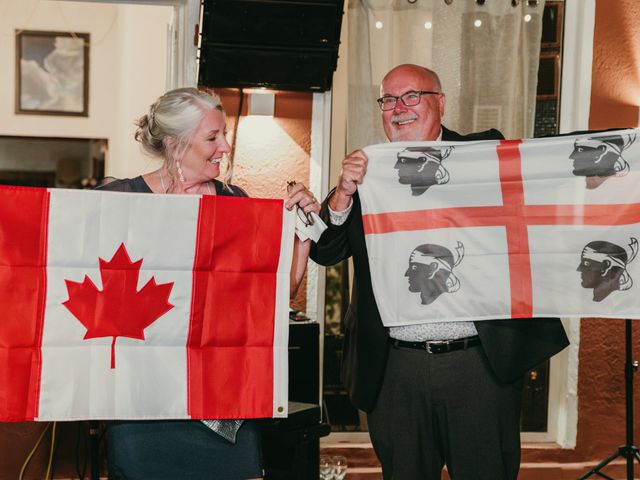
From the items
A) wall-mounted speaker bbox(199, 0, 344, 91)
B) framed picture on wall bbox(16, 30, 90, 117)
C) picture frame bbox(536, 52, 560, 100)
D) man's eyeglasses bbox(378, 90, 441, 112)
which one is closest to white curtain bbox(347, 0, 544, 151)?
picture frame bbox(536, 52, 560, 100)

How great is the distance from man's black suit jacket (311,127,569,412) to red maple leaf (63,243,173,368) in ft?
1.74

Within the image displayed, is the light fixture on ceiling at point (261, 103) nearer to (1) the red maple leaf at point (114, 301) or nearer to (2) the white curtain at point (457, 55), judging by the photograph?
(2) the white curtain at point (457, 55)

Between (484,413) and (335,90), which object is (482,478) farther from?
(335,90)

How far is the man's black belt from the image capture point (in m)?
2.38

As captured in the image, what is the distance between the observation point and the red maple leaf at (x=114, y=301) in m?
2.17

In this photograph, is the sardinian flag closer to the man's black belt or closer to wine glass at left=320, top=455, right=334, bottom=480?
the man's black belt

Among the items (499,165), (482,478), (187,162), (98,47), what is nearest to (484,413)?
(482,478)

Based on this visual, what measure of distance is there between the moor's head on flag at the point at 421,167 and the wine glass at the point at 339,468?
1.69 metres

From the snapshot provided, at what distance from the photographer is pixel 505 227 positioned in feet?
8.03

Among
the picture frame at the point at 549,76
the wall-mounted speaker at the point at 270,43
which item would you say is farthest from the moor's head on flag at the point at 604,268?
the picture frame at the point at 549,76

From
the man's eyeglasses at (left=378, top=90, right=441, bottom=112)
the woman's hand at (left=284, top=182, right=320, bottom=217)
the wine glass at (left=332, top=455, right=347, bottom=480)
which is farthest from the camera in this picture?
the wine glass at (left=332, top=455, right=347, bottom=480)

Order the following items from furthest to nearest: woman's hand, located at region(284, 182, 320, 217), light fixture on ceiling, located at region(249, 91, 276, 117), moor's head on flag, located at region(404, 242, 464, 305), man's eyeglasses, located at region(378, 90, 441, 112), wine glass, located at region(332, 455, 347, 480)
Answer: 1. light fixture on ceiling, located at region(249, 91, 276, 117)
2. wine glass, located at region(332, 455, 347, 480)
3. man's eyeglasses, located at region(378, 90, 441, 112)
4. moor's head on flag, located at region(404, 242, 464, 305)
5. woman's hand, located at region(284, 182, 320, 217)

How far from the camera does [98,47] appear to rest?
21.2 feet

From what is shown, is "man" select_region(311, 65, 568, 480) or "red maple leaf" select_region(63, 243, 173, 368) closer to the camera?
"red maple leaf" select_region(63, 243, 173, 368)
